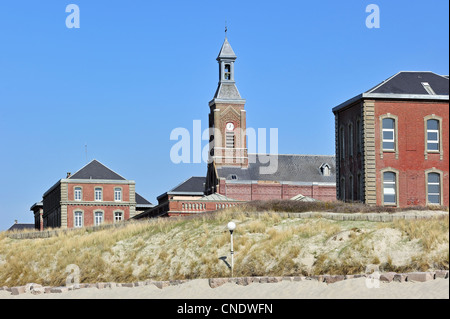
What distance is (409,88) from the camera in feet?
173

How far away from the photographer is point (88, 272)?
37.2 metres

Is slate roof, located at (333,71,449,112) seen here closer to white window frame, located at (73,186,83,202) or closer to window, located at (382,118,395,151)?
window, located at (382,118,395,151)

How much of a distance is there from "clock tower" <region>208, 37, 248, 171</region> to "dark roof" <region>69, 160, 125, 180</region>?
13.1 meters

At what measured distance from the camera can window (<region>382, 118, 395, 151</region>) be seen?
51.6 metres

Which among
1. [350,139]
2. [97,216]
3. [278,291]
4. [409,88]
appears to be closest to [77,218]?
[97,216]

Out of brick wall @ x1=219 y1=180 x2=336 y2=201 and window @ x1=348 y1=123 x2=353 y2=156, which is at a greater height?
window @ x1=348 y1=123 x2=353 y2=156

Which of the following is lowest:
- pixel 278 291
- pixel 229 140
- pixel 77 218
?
pixel 278 291

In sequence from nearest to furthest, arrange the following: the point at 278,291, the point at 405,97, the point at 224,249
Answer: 1. the point at 278,291
2. the point at 224,249
3. the point at 405,97

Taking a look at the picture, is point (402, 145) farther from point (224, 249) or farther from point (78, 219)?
point (78, 219)

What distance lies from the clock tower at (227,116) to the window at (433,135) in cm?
5371

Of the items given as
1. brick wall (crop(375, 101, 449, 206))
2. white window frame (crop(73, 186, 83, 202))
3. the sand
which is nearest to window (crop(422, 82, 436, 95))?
brick wall (crop(375, 101, 449, 206))

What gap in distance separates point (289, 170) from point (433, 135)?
169 feet

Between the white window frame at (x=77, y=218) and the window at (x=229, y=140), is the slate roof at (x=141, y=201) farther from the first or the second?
the window at (x=229, y=140)
